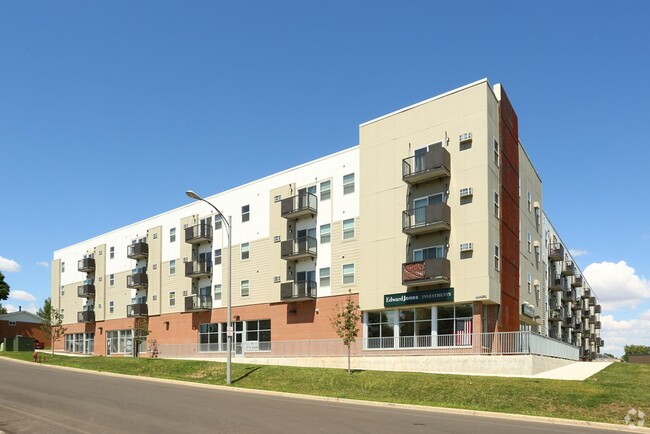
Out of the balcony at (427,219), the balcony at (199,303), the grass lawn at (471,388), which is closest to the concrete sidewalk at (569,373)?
the grass lawn at (471,388)

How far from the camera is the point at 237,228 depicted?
50156mm

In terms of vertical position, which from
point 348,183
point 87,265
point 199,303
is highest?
point 348,183

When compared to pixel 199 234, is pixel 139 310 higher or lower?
lower

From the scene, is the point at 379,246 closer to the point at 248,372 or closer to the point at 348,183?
the point at 348,183

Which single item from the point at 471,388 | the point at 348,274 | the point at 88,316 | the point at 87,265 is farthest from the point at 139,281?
the point at 471,388

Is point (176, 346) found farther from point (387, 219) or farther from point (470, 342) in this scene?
point (470, 342)

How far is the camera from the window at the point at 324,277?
4262 centimetres

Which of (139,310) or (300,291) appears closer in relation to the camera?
(300,291)

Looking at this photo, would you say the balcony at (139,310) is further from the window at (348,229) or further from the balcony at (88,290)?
the window at (348,229)

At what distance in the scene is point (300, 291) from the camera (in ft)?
140

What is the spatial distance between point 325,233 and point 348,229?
93.1 inches

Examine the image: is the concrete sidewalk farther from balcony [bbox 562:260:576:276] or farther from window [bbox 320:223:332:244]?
balcony [bbox 562:260:576:276]

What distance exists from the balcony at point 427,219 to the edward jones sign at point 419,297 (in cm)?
373

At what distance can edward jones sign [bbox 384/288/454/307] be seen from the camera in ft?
114
